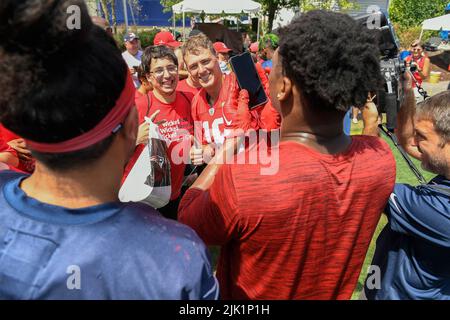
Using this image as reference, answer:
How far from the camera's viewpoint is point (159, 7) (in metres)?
34.7

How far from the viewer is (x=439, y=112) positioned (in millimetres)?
1672

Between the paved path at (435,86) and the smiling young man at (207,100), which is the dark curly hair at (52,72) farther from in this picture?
the paved path at (435,86)

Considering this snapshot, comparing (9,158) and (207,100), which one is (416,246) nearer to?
(207,100)

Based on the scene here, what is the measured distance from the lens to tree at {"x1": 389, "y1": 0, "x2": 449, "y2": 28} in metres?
22.7

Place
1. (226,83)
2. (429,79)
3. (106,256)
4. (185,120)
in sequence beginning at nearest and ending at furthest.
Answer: (106,256) → (226,83) → (185,120) → (429,79)

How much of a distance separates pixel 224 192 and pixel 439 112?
1.13 meters

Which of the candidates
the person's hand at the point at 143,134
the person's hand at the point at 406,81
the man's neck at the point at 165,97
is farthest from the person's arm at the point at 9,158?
the person's hand at the point at 406,81

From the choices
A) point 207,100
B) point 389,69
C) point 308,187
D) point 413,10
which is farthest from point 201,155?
point 413,10

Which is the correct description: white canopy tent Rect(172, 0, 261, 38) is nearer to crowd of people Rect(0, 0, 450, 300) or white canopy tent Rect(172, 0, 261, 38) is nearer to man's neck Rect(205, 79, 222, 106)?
man's neck Rect(205, 79, 222, 106)

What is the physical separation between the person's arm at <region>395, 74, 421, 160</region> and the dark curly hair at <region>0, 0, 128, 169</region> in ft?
5.45

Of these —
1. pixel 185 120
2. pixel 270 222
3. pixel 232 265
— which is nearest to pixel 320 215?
pixel 270 222

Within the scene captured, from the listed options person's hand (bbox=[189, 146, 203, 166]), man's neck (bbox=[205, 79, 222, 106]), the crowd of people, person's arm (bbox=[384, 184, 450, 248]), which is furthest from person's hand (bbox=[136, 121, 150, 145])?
person's arm (bbox=[384, 184, 450, 248])

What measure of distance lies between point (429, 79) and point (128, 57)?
12.3 metres
